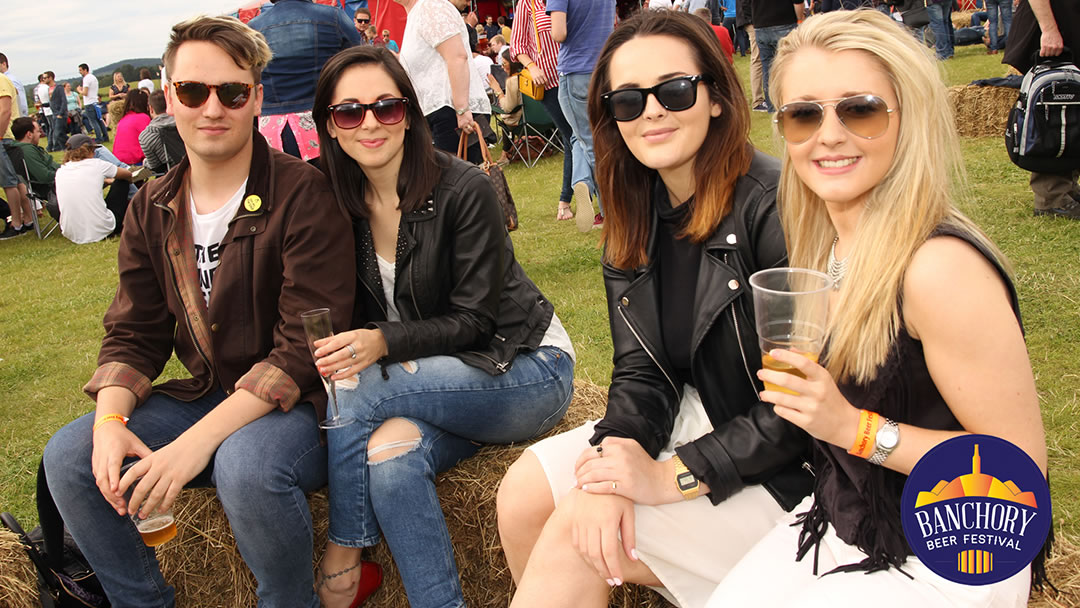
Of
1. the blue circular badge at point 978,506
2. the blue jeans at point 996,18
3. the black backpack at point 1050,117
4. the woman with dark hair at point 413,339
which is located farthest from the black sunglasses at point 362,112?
the blue jeans at point 996,18

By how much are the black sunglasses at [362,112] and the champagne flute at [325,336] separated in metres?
0.69

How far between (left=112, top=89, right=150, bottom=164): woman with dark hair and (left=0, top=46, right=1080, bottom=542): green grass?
285 centimetres

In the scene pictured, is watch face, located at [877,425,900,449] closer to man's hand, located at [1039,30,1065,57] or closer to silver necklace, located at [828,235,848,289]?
silver necklace, located at [828,235,848,289]

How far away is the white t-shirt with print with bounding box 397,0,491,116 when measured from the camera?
5832 millimetres

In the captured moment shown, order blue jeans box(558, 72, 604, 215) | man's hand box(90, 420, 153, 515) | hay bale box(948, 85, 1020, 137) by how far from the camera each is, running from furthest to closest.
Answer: hay bale box(948, 85, 1020, 137), blue jeans box(558, 72, 604, 215), man's hand box(90, 420, 153, 515)

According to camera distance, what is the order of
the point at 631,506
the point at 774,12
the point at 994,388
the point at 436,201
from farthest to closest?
1. the point at 774,12
2. the point at 436,201
3. the point at 631,506
4. the point at 994,388

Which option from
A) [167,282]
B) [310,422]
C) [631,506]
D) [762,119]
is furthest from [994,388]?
[762,119]

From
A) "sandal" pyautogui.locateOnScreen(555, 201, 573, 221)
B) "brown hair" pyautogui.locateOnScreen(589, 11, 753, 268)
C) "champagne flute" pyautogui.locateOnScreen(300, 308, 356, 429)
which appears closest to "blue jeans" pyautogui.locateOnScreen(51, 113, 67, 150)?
"sandal" pyautogui.locateOnScreen(555, 201, 573, 221)

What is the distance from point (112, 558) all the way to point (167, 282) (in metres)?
0.92

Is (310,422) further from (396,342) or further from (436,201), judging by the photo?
(436,201)

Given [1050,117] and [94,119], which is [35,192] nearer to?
[1050,117]

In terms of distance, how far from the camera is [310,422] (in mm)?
2727

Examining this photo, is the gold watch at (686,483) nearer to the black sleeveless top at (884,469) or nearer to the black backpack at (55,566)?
the black sleeveless top at (884,469)

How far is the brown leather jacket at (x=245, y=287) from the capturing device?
108 inches
